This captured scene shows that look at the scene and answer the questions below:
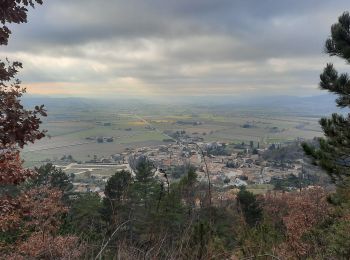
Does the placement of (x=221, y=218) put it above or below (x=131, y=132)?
above

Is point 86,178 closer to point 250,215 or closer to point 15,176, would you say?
point 250,215

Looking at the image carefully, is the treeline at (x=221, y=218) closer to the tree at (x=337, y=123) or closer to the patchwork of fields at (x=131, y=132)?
the tree at (x=337, y=123)

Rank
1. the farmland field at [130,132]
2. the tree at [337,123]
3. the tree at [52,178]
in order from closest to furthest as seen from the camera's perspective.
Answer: the tree at [337,123], the tree at [52,178], the farmland field at [130,132]

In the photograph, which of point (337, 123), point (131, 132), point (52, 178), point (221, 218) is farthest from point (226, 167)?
point (337, 123)

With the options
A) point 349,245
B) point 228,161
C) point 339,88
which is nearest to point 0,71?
point 349,245

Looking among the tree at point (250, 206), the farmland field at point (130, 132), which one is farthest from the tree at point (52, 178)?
the farmland field at point (130, 132)

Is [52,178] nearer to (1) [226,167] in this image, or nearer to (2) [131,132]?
(1) [226,167]

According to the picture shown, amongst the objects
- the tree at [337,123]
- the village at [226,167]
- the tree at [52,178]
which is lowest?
the village at [226,167]

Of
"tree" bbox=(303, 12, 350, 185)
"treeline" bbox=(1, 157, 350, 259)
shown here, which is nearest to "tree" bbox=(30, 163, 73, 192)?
"treeline" bbox=(1, 157, 350, 259)
